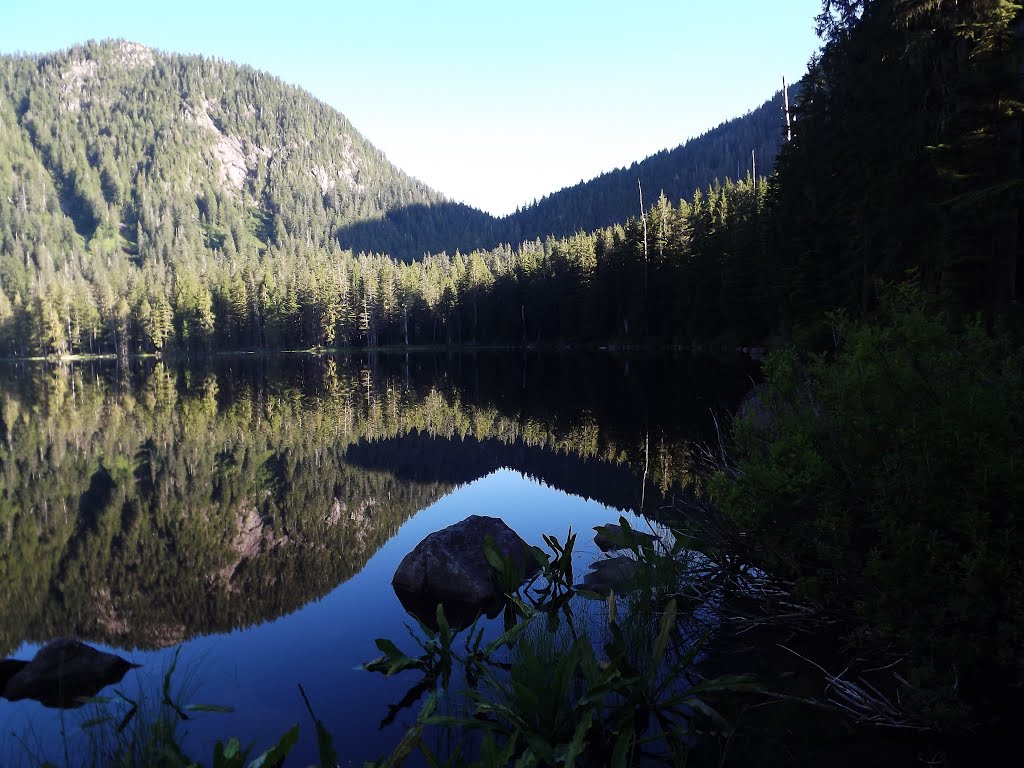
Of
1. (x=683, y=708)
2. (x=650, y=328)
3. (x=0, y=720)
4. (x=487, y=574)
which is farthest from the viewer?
(x=650, y=328)

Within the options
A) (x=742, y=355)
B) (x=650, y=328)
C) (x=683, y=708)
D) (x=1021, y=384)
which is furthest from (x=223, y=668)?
(x=650, y=328)

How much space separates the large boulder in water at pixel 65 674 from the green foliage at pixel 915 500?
6.91m

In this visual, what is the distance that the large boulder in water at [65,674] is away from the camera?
20.3 feet

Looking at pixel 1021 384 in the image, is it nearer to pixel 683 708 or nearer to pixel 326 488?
pixel 683 708

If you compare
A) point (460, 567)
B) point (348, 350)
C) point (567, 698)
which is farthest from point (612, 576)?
point (348, 350)

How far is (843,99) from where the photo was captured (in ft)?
79.4

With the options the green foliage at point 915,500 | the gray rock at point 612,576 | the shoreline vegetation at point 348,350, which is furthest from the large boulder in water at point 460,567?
the shoreline vegetation at point 348,350

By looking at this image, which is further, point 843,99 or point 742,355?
point 742,355

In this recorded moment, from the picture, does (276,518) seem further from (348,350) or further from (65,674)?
(348,350)

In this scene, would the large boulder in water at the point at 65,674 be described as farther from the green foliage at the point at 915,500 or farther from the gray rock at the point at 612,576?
the green foliage at the point at 915,500

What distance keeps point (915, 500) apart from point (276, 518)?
38.2 ft

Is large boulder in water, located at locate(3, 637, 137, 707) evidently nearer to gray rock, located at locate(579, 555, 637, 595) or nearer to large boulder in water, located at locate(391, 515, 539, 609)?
large boulder in water, located at locate(391, 515, 539, 609)

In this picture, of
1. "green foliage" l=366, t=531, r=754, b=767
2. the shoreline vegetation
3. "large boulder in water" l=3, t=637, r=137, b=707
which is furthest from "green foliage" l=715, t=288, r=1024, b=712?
the shoreline vegetation

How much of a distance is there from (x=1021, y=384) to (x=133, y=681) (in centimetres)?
858
